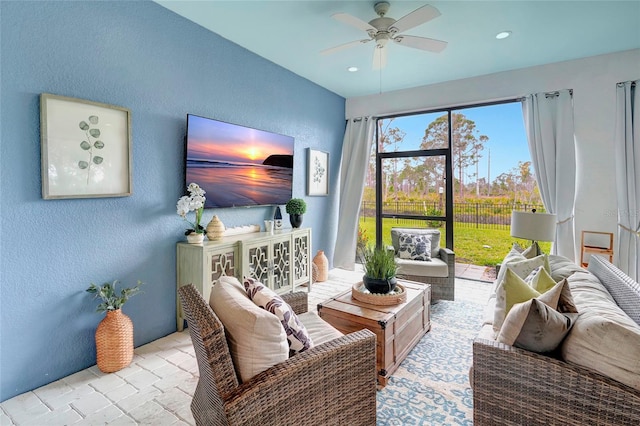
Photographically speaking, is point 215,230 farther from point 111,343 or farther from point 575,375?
point 575,375

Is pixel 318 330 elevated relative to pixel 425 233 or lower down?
lower down

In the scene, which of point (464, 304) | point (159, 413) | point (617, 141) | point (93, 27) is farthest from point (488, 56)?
point (159, 413)

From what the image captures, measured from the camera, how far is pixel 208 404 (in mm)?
1372

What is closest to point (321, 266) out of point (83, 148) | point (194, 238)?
point (194, 238)

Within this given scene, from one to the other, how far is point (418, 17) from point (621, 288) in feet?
6.77

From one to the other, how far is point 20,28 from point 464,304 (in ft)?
14.1

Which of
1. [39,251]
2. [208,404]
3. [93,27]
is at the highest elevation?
[93,27]

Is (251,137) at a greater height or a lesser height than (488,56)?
lesser

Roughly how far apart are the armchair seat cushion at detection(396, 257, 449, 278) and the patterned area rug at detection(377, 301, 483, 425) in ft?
1.95

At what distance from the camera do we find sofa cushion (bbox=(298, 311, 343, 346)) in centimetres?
175

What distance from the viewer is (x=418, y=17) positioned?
2.21 m

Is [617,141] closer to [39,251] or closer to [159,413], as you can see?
[159,413]

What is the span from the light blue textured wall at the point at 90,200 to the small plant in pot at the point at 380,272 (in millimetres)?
1644

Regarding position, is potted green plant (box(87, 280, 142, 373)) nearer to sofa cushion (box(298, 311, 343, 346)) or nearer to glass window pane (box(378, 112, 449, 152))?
sofa cushion (box(298, 311, 343, 346))
